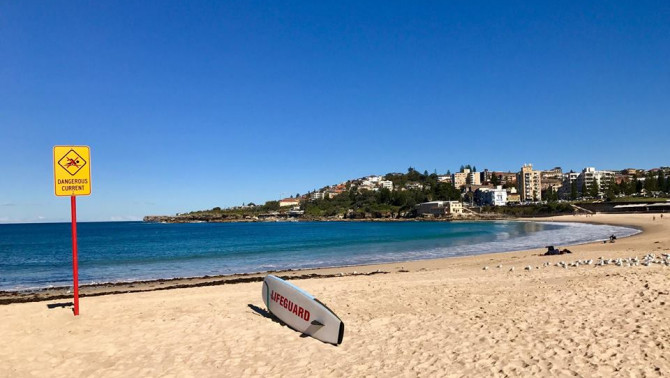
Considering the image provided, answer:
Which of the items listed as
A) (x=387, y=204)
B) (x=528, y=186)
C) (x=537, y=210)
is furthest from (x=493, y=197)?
(x=387, y=204)

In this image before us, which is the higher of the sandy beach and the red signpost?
the red signpost

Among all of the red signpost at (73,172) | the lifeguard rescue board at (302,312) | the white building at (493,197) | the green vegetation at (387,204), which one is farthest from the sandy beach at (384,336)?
the white building at (493,197)

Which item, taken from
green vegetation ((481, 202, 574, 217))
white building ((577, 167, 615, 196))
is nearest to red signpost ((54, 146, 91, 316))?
green vegetation ((481, 202, 574, 217))

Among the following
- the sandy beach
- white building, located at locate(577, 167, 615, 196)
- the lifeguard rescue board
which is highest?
white building, located at locate(577, 167, 615, 196)

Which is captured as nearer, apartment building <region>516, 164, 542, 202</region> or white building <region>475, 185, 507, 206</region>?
white building <region>475, 185, 507, 206</region>

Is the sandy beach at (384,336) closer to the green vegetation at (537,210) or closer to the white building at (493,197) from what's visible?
the green vegetation at (537,210)

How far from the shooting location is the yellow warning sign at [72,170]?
28.3 ft

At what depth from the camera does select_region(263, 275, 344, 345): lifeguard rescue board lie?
7.03m

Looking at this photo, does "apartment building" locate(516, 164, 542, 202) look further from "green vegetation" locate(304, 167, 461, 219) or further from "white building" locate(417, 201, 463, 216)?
"white building" locate(417, 201, 463, 216)

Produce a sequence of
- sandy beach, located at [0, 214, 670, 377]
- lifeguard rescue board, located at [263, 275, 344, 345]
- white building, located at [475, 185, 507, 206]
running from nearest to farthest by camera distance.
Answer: sandy beach, located at [0, 214, 670, 377] → lifeguard rescue board, located at [263, 275, 344, 345] → white building, located at [475, 185, 507, 206]

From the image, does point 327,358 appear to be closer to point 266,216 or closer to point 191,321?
point 191,321

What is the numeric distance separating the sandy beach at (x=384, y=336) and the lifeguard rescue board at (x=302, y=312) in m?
0.21

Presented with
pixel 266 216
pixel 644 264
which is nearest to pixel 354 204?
pixel 266 216

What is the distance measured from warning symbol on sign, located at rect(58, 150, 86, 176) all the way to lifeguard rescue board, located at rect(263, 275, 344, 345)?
462cm
